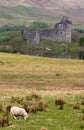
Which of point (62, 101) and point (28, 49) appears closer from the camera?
point (62, 101)

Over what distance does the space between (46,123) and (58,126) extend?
0.74 metres

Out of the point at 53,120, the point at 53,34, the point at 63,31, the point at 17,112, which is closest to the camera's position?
the point at 53,120

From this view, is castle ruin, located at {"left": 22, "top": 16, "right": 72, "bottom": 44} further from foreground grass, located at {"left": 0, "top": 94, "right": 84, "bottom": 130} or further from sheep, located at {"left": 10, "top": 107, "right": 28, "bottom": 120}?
sheep, located at {"left": 10, "top": 107, "right": 28, "bottom": 120}

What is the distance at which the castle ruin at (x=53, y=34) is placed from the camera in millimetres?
141250

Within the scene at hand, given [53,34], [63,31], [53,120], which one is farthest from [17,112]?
[53,34]

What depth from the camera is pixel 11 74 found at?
157 ft

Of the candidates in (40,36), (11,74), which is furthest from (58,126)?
(40,36)

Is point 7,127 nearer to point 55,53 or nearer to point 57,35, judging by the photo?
point 55,53

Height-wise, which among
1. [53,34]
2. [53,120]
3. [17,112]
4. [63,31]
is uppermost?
[17,112]

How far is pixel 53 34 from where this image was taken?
145 m

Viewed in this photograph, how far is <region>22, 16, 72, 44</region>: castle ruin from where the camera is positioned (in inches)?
5561

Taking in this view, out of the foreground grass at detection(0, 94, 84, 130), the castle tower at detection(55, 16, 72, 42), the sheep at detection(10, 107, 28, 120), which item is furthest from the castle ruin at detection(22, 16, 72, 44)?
the sheep at detection(10, 107, 28, 120)

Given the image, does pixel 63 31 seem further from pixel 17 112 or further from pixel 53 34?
pixel 17 112

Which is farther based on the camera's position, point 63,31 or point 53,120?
point 63,31
